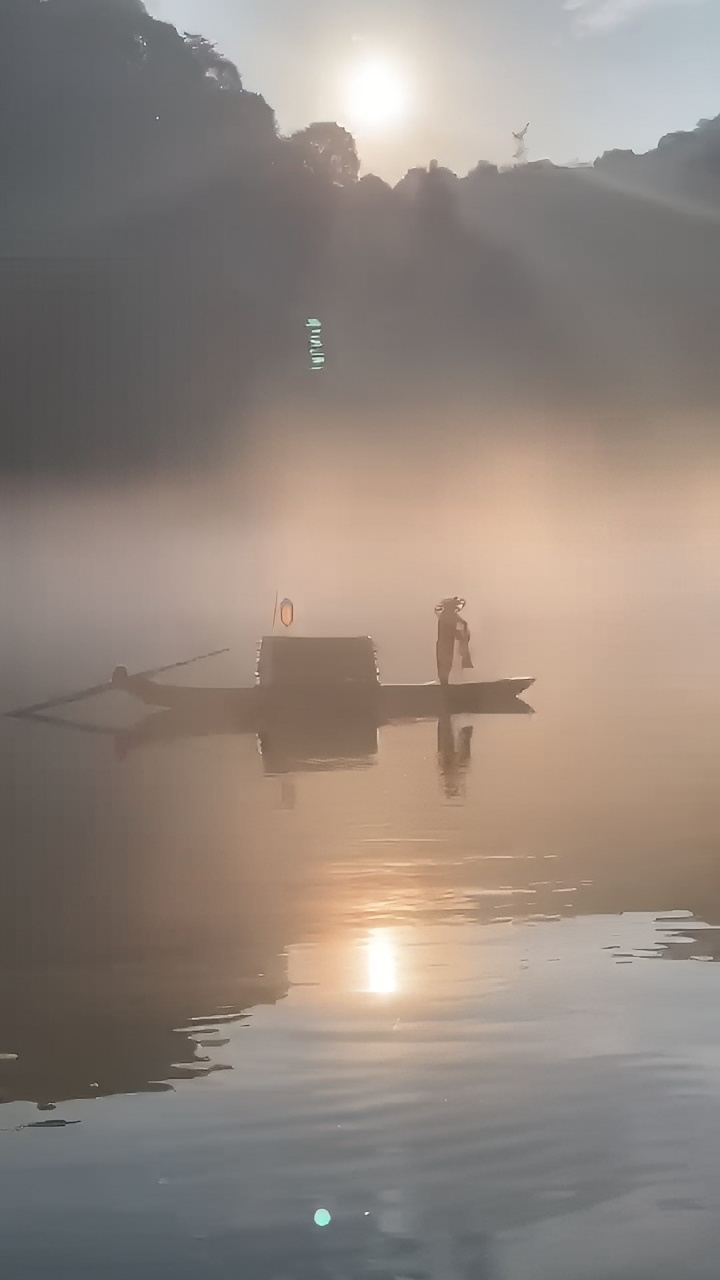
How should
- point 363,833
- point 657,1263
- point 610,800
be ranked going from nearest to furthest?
point 657,1263 → point 363,833 → point 610,800

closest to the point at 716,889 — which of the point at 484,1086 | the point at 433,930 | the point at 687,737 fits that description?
the point at 433,930

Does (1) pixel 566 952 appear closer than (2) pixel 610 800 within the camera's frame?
Yes

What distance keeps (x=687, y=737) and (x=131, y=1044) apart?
3747 centimetres

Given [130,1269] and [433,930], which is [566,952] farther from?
[130,1269]

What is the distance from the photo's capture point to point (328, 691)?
148 feet

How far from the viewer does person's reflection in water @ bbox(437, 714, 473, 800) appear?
3375cm

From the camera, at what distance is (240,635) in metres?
152

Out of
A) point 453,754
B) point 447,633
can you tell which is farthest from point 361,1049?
point 447,633

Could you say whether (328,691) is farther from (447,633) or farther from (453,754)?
(453,754)

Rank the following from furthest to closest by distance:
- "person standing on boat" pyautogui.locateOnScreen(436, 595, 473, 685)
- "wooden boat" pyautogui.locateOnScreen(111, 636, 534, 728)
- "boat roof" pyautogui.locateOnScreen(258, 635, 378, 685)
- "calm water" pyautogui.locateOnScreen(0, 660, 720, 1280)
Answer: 1. "person standing on boat" pyautogui.locateOnScreen(436, 595, 473, 685)
2. "boat roof" pyautogui.locateOnScreen(258, 635, 378, 685)
3. "wooden boat" pyautogui.locateOnScreen(111, 636, 534, 728)
4. "calm water" pyautogui.locateOnScreen(0, 660, 720, 1280)

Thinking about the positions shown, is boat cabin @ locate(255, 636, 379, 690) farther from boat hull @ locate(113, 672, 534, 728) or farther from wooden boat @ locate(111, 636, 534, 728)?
boat hull @ locate(113, 672, 534, 728)

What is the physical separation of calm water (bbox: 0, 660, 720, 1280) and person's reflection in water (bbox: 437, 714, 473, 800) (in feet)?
16.2

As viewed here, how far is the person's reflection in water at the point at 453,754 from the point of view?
3375 centimetres

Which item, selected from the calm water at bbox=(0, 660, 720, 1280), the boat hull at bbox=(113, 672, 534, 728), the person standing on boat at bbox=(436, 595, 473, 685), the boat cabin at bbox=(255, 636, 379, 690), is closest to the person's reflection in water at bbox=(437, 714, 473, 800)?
the boat hull at bbox=(113, 672, 534, 728)
